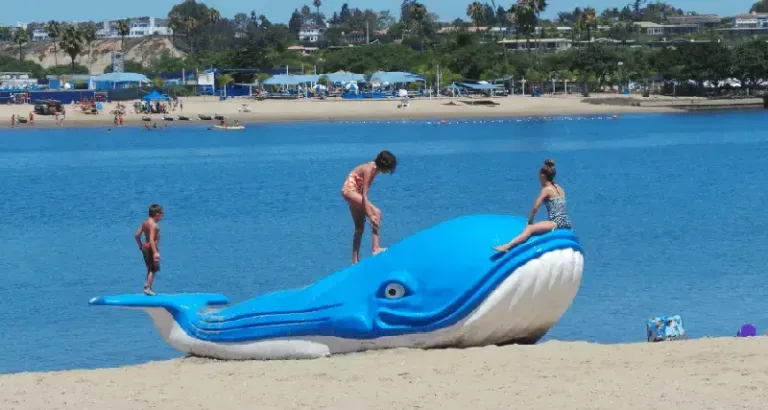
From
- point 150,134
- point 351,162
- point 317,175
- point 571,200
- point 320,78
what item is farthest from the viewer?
point 320,78

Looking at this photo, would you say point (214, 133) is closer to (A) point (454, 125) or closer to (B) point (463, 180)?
(A) point (454, 125)

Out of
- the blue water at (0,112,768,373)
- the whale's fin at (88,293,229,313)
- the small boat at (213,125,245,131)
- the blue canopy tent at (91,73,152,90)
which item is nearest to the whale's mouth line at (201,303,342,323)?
the whale's fin at (88,293,229,313)

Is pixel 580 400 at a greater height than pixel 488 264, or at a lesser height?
lesser

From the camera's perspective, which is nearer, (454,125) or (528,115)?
(454,125)

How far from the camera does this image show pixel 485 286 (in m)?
12.9

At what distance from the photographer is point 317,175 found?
58938 millimetres

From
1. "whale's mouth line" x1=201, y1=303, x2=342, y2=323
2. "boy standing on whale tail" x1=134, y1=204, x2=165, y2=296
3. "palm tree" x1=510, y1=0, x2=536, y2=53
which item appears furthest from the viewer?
"palm tree" x1=510, y1=0, x2=536, y2=53

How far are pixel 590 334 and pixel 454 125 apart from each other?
8762 cm

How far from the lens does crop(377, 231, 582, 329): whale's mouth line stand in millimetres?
12906

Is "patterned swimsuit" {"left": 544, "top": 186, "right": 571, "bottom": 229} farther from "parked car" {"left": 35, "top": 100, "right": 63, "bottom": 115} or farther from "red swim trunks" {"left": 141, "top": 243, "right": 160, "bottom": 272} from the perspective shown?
"parked car" {"left": 35, "top": 100, "right": 63, "bottom": 115}

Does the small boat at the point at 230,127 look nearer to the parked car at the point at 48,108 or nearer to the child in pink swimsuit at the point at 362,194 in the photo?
the parked car at the point at 48,108

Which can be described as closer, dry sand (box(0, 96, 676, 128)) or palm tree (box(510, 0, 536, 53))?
dry sand (box(0, 96, 676, 128))

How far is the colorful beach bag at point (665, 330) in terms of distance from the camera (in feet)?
49.8

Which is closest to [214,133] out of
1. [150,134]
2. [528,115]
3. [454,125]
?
[150,134]
